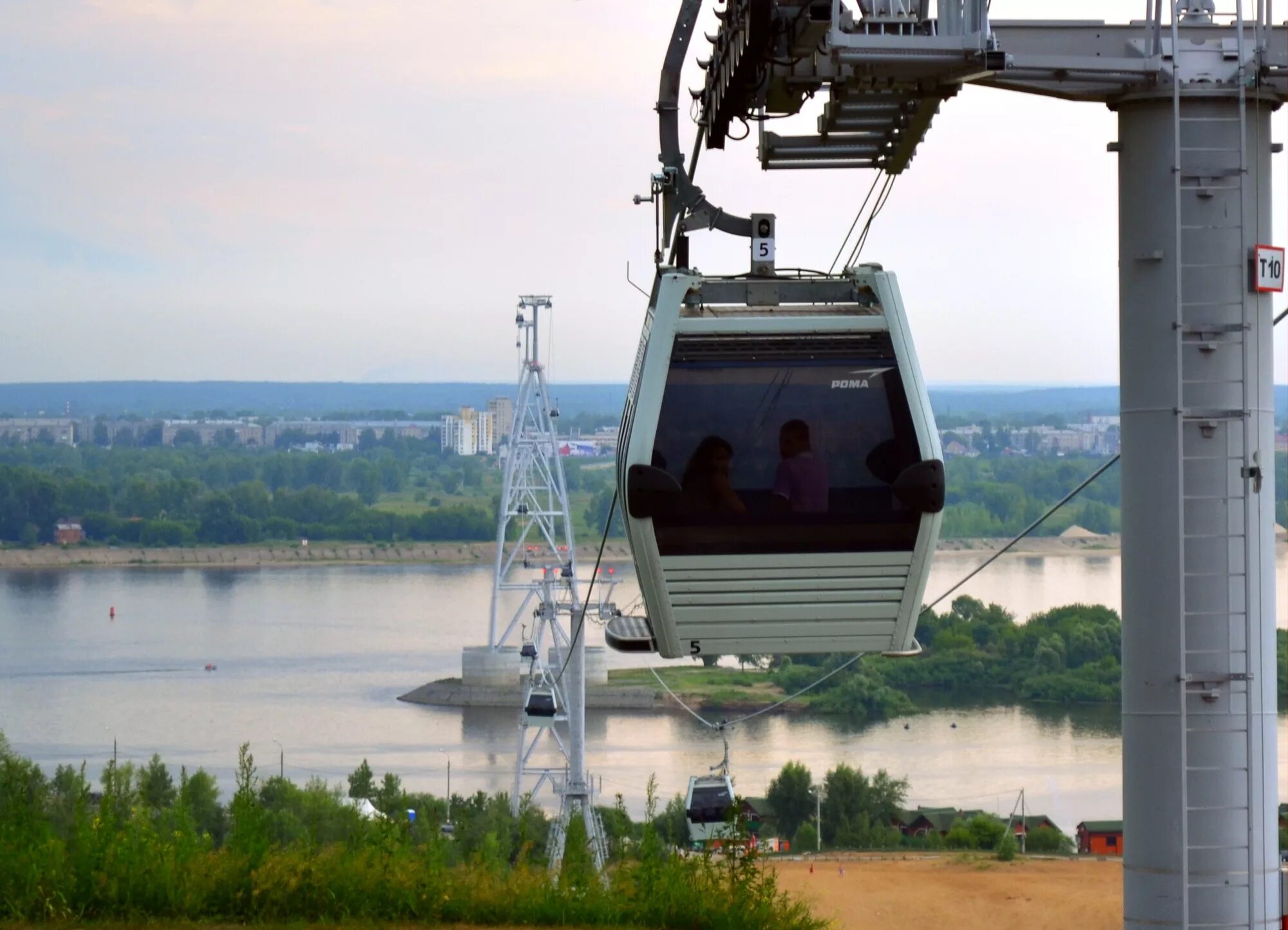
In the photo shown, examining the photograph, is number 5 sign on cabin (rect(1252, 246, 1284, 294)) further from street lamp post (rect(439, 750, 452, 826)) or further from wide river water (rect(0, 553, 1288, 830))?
wide river water (rect(0, 553, 1288, 830))

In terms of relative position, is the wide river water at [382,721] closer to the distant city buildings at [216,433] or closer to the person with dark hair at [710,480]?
the person with dark hair at [710,480]

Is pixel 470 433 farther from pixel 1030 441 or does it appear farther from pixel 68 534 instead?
pixel 68 534

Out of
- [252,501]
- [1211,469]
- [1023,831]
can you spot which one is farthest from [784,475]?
[252,501]

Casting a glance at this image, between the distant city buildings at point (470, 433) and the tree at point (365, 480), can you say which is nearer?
the tree at point (365, 480)

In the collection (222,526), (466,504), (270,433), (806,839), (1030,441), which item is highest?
(270,433)

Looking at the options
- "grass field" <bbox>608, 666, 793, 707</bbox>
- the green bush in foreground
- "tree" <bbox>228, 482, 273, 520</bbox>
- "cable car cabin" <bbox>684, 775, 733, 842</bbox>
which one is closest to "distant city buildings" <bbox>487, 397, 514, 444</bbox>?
"tree" <bbox>228, 482, 273, 520</bbox>

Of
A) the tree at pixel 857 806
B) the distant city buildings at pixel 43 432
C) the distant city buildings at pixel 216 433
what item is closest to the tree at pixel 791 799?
the tree at pixel 857 806

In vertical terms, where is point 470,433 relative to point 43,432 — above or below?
below
